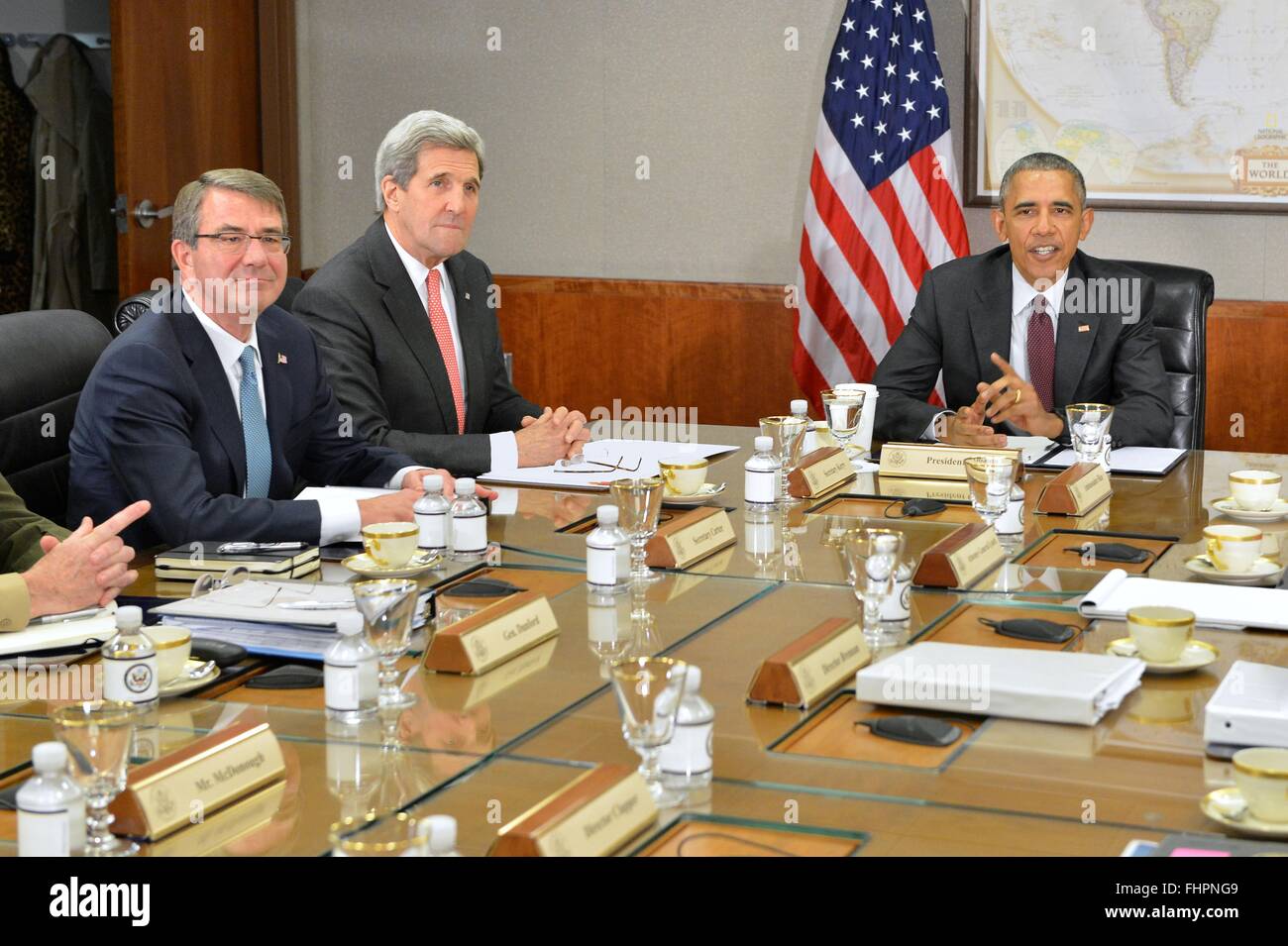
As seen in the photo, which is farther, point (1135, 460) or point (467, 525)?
point (1135, 460)

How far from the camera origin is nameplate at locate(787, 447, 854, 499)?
9.81 ft

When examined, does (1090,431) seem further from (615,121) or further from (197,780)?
(615,121)

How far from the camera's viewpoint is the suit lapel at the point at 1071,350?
3.86 meters

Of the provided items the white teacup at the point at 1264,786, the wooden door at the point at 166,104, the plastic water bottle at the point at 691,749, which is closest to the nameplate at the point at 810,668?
the plastic water bottle at the point at 691,749

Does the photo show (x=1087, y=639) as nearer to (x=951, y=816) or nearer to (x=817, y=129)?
(x=951, y=816)

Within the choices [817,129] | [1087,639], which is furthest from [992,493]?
[817,129]

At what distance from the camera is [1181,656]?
1.87 metres

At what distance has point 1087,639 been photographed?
1.98 metres

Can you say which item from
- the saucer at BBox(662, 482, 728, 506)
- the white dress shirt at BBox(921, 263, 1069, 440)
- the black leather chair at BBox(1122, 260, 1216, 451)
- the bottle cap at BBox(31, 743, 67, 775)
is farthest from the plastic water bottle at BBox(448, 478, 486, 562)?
the black leather chair at BBox(1122, 260, 1216, 451)

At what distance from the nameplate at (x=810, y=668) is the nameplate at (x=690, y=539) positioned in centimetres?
54

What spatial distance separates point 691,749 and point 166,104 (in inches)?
191

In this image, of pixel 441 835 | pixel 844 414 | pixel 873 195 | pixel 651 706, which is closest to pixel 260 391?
pixel 844 414
